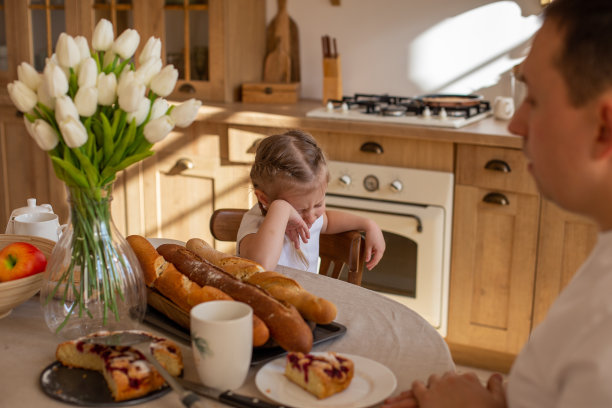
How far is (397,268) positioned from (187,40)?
1403 millimetres

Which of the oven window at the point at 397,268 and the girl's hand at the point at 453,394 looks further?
the oven window at the point at 397,268

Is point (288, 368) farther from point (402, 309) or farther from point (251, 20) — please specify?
point (251, 20)

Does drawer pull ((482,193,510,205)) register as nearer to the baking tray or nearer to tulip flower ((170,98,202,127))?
the baking tray

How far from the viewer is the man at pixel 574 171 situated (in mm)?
696

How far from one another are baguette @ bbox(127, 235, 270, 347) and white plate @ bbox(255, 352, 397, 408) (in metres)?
0.06

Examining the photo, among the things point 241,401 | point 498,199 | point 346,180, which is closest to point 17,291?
point 241,401

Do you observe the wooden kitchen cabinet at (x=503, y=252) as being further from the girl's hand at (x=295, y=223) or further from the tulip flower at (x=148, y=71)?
the tulip flower at (x=148, y=71)

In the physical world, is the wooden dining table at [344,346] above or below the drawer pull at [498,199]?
below

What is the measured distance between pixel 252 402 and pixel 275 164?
2.92 feet

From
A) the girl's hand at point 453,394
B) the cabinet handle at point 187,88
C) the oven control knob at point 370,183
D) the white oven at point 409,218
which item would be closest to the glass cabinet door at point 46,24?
the cabinet handle at point 187,88

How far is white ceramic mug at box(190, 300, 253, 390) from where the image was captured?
0.95 m

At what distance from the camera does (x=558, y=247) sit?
245 cm

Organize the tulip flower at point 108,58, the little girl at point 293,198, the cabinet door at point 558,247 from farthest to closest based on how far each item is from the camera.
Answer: the cabinet door at point 558,247 → the little girl at point 293,198 → the tulip flower at point 108,58

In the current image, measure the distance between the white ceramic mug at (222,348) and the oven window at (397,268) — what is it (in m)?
1.73
